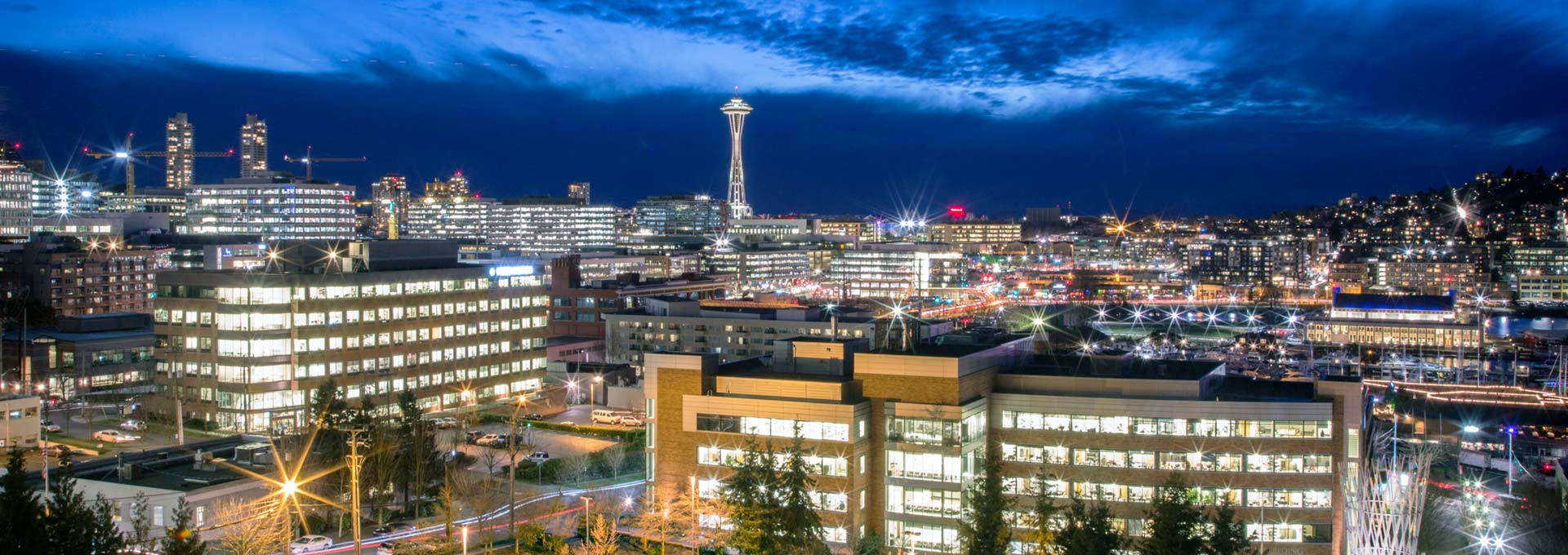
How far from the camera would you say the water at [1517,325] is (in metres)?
71.3

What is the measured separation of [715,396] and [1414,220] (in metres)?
137

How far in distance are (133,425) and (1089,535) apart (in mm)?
24940

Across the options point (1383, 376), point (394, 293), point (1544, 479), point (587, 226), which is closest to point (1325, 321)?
point (1383, 376)

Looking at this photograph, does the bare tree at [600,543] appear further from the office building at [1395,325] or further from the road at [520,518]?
the office building at [1395,325]

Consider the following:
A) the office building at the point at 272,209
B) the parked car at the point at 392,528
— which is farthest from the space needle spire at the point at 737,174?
the parked car at the point at 392,528

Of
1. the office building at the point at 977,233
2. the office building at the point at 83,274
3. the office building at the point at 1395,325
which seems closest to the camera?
the office building at the point at 83,274

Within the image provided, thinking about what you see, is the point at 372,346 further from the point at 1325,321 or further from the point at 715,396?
the point at 1325,321

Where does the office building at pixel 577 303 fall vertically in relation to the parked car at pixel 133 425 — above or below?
above

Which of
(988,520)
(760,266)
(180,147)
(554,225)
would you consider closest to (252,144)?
(180,147)

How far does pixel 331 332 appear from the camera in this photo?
31.0 m

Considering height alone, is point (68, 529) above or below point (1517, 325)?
above

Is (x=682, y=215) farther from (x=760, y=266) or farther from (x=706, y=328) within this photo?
(x=706, y=328)

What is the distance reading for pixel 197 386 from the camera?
30344 millimetres

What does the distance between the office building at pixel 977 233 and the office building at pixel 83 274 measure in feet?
350
